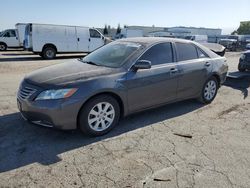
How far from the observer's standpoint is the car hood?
13.2 feet

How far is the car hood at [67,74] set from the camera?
4038 millimetres

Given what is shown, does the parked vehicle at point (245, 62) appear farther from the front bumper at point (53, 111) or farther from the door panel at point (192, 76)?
the front bumper at point (53, 111)

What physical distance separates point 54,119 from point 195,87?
325 centimetres

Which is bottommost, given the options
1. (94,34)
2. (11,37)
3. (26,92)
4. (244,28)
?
(26,92)

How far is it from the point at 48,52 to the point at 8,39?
912cm

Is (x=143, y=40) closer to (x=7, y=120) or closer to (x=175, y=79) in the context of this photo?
(x=175, y=79)

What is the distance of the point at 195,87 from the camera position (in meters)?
5.75

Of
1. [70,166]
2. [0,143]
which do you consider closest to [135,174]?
[70,166]

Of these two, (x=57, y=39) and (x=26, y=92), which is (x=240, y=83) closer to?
(x=26, y=92)

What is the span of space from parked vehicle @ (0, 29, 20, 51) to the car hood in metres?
20.4

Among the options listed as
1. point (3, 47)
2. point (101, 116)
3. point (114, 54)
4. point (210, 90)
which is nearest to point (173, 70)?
point (114, 54)

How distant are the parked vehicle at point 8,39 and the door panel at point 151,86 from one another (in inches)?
831

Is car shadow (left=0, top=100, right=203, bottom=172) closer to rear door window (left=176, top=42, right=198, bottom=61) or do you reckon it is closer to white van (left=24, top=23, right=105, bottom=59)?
rear door window (left=176, top=42, right=198, bottom=61)

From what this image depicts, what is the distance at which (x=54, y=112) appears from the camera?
12.5ft
